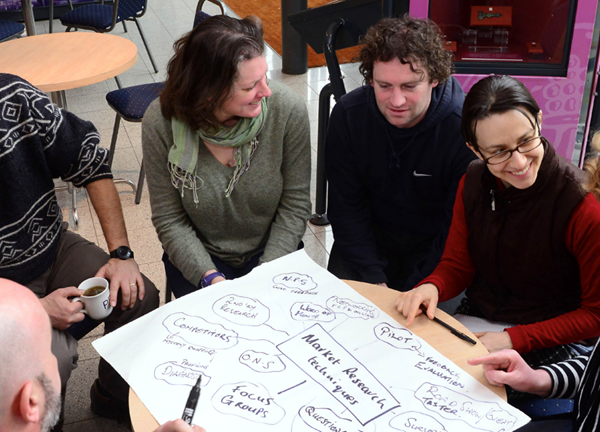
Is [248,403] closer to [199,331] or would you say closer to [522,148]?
[199,331]

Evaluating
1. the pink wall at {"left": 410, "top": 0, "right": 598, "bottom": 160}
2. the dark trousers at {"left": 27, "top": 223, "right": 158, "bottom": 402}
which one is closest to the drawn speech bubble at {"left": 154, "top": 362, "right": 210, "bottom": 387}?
the dark trousers at {"left": 27, "top": 223, "right": 158, "bottom": 402}

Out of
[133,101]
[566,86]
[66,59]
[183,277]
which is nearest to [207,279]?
[183,277]

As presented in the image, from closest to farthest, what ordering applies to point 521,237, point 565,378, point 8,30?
point 565,378 < point 521,237 < point 8,30

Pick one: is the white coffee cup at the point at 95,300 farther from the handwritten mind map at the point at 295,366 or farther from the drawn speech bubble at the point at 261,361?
the drawn speech bubble at the point at 261,361

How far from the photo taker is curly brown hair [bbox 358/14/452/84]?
1.68m

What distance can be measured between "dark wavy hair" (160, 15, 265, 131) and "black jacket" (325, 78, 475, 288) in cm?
41

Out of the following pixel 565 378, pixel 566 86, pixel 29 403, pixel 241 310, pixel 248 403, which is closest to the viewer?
pixel 29 403

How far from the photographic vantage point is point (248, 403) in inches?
45.1

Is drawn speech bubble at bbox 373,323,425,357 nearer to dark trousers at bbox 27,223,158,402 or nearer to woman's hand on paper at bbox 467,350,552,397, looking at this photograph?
woman's hand on paper at bbox 467,350,552,397

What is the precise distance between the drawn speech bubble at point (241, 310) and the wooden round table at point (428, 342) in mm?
247

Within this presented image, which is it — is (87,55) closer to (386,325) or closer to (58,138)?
(58,138)

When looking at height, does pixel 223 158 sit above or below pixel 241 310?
above

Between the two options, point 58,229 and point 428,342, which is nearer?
point 428,342

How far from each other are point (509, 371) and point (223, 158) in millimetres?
1038
